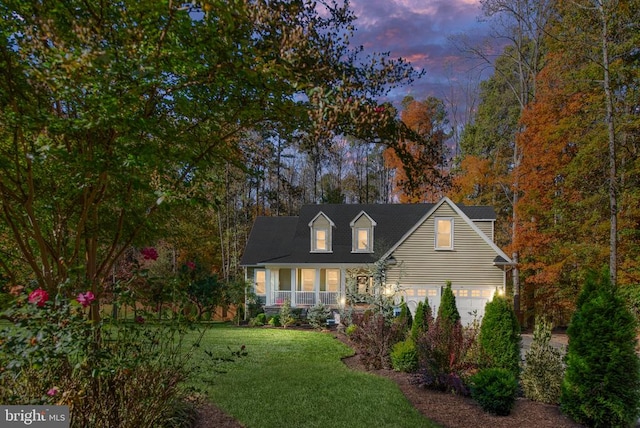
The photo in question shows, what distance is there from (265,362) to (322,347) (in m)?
2.77

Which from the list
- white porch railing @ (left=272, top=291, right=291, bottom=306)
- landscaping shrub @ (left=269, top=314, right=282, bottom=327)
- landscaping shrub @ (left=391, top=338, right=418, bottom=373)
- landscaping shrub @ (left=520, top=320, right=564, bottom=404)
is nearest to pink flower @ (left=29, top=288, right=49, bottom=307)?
landscaping shrub @ (left=391, top=338, right=418, bottom=373)

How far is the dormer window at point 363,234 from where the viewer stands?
2096cm

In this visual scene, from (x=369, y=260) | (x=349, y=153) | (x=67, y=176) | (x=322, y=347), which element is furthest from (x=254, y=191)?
(x=67, y=176)

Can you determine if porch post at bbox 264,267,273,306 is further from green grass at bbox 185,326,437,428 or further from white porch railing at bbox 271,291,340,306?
green grass at bbox 185,326,437,428

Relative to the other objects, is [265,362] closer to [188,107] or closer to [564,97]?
[188,107]

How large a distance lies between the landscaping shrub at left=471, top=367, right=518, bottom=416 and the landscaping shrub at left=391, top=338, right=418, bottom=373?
7.84ft

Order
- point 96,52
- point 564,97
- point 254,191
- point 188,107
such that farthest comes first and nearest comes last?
point 254,191 < point 564,97 < point 188,107 < point 96,52

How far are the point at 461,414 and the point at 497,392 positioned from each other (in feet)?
2.14

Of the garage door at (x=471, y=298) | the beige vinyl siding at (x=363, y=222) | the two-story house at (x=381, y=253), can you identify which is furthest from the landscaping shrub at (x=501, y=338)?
the beige vinyl siding at (x=363, y=222)

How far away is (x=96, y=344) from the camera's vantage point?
3.57 meters

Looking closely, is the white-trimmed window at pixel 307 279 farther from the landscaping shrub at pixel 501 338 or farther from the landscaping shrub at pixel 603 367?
A: the landscaping shrub at pixel 603 367

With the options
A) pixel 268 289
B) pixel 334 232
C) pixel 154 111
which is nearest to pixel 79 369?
pixel 154 111

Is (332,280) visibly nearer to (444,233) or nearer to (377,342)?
(444,233)

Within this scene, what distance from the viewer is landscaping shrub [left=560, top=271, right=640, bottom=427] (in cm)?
582
